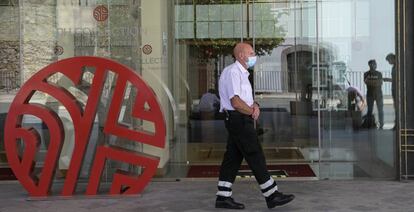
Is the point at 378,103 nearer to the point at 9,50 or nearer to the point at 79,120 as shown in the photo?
the point at 79,120

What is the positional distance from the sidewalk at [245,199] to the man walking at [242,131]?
0.78 feet

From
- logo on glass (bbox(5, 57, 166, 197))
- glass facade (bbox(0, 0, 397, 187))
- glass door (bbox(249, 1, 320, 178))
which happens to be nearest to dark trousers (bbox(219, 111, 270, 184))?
logo on glass (bbox(5, 57, 166, 197))

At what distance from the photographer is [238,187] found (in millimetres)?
7746

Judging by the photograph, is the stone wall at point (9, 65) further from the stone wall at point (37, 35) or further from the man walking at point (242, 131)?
the man walking at point (242, 131)

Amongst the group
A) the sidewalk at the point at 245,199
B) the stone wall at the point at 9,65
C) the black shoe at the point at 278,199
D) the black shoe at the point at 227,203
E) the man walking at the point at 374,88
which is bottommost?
the sidewalk at the point at 245,199

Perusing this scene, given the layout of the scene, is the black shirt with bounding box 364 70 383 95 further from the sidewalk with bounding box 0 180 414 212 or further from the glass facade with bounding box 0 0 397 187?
the sidewalk with bounding box 0 180 414 212

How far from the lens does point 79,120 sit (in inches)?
275

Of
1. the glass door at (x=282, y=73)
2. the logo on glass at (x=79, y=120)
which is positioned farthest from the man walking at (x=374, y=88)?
→ the logo on glass at (x=79, y=120)

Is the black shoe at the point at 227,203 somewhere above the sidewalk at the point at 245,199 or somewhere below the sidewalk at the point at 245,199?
above

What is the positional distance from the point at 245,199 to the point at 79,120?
2.11 metres

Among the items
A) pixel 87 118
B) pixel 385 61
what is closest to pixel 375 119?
pixel 385 61

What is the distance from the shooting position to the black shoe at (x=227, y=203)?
6.46 m

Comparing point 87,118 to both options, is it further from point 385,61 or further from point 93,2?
point 385,61

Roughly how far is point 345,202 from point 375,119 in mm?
2521
